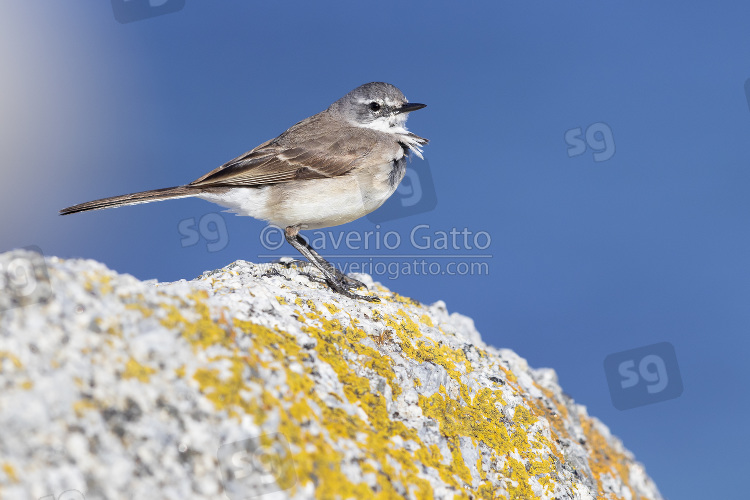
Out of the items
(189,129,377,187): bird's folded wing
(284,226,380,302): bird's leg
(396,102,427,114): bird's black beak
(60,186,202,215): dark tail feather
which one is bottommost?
(284,226,380,302): bird's leg

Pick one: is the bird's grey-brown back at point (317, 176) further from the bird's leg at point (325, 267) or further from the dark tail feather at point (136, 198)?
the dark tail feather at point (136, 198)

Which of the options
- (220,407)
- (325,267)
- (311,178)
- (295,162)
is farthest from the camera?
(295,162)

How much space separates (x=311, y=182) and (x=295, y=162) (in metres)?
0.34

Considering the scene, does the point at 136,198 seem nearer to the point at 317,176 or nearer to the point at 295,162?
the point at 295,162

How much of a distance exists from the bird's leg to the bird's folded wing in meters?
0.56

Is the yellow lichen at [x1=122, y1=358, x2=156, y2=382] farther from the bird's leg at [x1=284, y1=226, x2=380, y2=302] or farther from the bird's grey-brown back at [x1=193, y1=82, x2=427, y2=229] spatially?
the bird's grey-brown back at [x1=193, y1=82, x2=427, y2=229]

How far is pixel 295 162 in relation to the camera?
592cm

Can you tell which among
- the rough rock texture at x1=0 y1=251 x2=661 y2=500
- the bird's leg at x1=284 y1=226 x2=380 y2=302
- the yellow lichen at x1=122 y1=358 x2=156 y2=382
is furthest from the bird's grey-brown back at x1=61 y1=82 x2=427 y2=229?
the yellow lichen at x1=122 y1=358 x2=156 y2=382

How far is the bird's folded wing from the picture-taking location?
5766 millimetres

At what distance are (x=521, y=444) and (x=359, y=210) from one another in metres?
2.77

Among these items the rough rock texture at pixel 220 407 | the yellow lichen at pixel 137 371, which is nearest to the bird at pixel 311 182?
the rough rock texture at pixel 220 407

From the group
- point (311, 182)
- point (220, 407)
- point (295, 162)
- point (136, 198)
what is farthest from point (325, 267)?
point (220, 407)

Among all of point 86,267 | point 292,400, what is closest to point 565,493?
point 292,400

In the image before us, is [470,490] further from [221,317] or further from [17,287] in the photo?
[17,287]
